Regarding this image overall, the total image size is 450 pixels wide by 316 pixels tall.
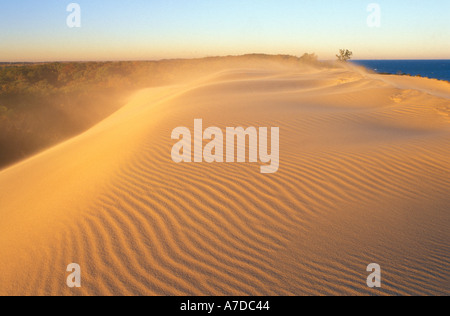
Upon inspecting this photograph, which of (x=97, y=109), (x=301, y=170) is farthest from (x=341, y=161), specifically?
(x=97, y=109)

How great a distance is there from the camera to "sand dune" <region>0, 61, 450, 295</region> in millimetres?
2760

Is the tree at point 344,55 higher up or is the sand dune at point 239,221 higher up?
the tree at point 344,55

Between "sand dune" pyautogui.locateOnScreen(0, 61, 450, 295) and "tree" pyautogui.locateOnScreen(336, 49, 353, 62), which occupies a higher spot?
"tree" pyautogui.locateOnScreen(336, 49, 353, 62)

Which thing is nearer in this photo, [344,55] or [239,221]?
[239,221]

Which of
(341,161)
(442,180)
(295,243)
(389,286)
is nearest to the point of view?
(389,286)

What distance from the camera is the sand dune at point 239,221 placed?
2.76m

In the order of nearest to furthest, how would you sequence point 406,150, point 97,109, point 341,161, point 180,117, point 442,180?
1. point 442,180
2. point 341,161
3. point 406,150
4. point 180,117
5. point 97,109

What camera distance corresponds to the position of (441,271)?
279 cm

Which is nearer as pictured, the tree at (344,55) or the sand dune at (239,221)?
the sand dune at (239,221)

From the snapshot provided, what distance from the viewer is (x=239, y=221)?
3541 mm

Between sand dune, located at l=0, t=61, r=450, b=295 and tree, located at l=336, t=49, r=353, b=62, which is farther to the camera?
tree, located at l=336, t=49, r=353, b=62
